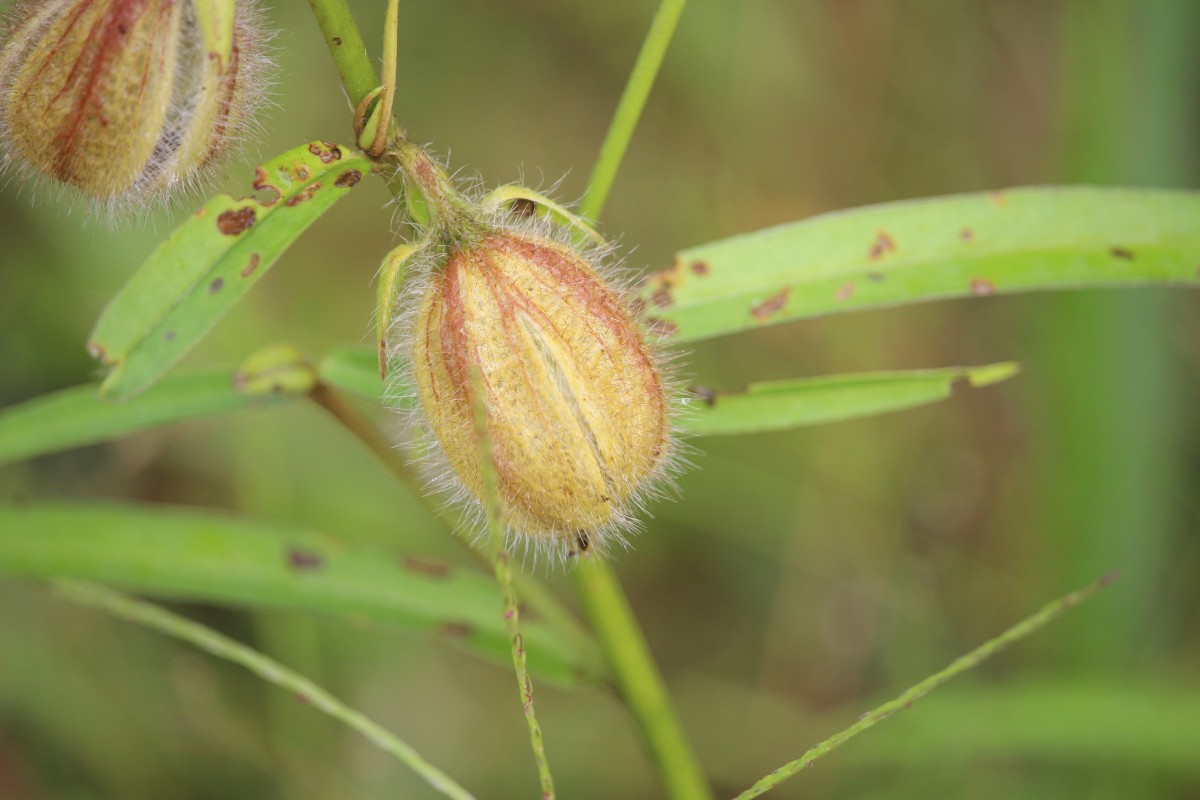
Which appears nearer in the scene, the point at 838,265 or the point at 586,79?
the point at 838,265

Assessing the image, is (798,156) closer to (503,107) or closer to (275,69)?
(503,107)

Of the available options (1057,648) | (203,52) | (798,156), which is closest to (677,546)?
(1057,648)

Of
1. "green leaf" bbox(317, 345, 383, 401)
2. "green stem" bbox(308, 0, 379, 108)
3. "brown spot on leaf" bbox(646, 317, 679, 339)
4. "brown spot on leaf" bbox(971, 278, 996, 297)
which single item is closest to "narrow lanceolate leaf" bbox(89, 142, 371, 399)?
"green stem" bbox(308, 0, 379, 108)

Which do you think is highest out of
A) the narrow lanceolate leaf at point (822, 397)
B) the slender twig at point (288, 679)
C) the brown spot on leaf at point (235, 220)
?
the brown spot on leaf at point (235, 220)

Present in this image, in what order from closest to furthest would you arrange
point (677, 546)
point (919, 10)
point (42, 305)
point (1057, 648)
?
point (1057, 648) → point (42, 305) → point (677, 546) → point (919, 10)

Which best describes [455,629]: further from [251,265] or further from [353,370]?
[251,265]

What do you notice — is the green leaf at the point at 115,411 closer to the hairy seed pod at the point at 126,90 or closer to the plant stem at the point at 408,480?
the plant stem at the point at 408,480

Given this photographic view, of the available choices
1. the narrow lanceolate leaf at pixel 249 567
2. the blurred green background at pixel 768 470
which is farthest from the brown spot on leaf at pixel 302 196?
the blurred green background at pixel 768 470
